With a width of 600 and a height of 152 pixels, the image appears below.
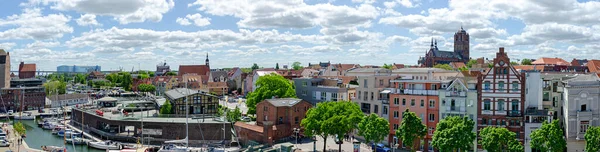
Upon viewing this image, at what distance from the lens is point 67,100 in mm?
120875

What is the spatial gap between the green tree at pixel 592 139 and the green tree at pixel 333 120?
20252mm

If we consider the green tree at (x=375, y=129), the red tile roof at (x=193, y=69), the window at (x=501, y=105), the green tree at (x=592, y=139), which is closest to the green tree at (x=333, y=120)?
the green tree at (x=375, y=129)

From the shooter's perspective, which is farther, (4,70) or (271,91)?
(4,70)

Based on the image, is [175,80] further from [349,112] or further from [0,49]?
[349,112]

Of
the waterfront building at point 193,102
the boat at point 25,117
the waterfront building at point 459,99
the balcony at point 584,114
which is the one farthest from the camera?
the boat at point 25,117

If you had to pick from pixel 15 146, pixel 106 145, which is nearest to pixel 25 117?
pixel 15 146

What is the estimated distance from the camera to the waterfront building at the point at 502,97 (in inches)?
1933

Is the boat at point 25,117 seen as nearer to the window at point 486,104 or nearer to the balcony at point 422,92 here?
the balcony at point 422,92

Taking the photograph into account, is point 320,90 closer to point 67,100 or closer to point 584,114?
point 584,114

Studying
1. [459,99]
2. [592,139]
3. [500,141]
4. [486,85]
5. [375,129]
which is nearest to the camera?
[592,139]

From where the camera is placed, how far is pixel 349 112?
174 ft

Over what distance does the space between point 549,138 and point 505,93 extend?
721cm

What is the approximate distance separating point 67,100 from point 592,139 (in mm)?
110768

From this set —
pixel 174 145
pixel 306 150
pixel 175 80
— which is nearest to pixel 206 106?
Result: pixel 174 145
